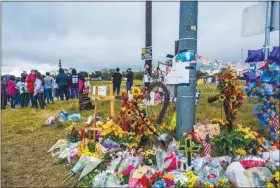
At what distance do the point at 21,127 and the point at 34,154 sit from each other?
327 centimetres

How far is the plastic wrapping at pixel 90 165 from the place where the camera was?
4.86 metres

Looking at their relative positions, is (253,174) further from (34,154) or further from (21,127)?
(21,127)

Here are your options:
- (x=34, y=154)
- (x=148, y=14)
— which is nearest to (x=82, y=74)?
(x=148, y=14)

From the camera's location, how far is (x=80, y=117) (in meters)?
10.3

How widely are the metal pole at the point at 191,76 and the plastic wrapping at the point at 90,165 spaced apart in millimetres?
1789

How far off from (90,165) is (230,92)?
A: 2939 mm

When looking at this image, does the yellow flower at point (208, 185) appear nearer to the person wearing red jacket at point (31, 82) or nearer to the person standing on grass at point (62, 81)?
the person wearing red jacket at point (31, 82)

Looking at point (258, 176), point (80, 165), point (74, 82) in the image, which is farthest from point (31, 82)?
point (258, 176)

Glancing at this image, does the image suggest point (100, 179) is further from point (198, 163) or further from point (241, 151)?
point (241, 151)

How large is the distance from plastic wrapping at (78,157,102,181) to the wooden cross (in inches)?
57.2

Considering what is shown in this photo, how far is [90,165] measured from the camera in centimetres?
501

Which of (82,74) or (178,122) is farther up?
(82,74)

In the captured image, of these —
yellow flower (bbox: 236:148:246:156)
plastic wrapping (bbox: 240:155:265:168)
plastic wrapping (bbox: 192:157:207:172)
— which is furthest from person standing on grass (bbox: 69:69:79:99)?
plastic wrapping (bbox: 240:155:265:168)

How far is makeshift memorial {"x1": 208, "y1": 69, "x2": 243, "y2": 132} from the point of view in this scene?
5.82 metres
